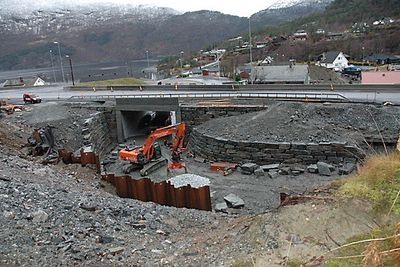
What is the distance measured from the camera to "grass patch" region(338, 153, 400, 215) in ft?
26.0

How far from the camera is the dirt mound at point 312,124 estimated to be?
899 inches

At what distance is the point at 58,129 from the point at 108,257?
66.0ft

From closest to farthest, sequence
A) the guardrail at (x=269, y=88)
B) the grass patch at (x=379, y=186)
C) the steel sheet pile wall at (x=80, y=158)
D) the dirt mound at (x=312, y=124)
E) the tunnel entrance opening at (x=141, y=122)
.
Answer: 1. the grass patch at (x=379, y=186)
2. the steel sheet pile wall at (x=80, y=158)
3. the dirt mound at (x=312, y=124)
4. the guardrail at (x=269, y=88)
5. the tunnel entrance opening at (x=141, y=122)

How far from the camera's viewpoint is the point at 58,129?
1057 inches

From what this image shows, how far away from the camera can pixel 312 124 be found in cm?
2403

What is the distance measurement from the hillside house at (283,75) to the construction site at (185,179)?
1808 centimetres

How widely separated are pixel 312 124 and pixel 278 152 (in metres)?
2.99

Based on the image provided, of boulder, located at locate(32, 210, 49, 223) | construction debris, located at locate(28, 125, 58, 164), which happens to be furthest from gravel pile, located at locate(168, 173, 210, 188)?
boulder, located at locate(32, 210, 49, 223)

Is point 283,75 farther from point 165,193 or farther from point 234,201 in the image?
point 165,193

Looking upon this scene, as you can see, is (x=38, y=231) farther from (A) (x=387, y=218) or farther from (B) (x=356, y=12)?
(B) (x=356, y=12)

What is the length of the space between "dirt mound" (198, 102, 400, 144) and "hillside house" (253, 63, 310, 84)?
78.5 ft

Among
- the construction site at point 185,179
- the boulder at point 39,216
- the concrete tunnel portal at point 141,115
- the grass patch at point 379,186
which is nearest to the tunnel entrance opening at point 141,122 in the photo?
the concrete tunnel portal at point 141,115

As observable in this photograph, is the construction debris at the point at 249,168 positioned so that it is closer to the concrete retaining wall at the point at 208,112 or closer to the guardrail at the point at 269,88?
the concrete retaining wall at the point at 208,112

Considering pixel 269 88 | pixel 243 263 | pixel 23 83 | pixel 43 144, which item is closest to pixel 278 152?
pixel 43 144
